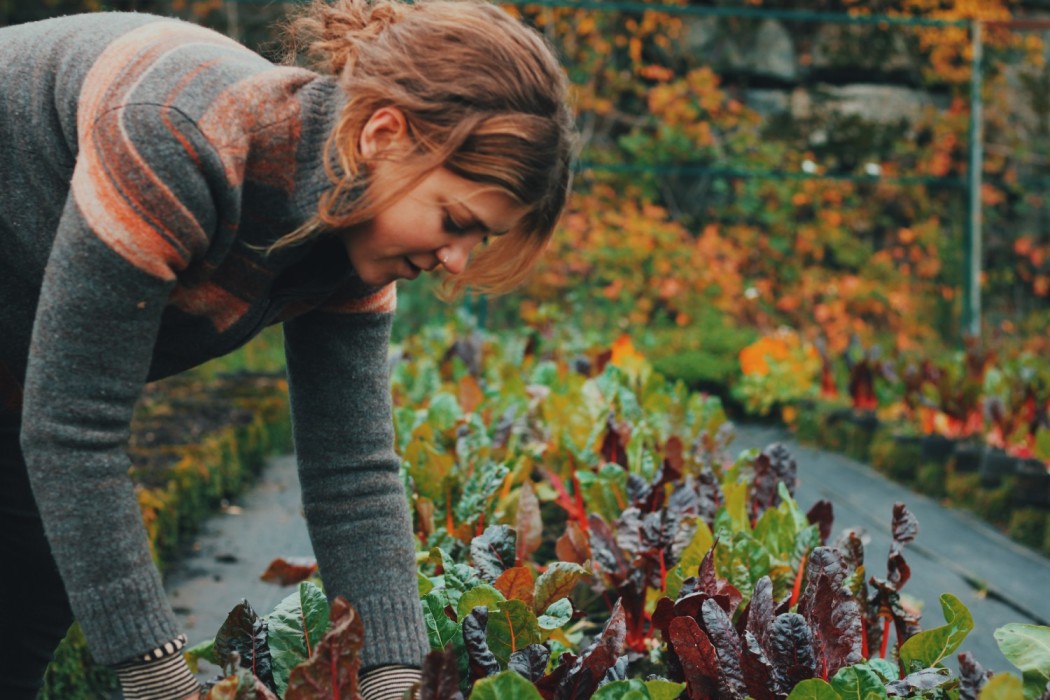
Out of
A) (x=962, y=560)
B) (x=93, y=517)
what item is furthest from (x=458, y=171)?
(x=962, y=560)

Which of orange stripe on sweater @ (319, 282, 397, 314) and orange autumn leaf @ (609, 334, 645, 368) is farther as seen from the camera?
orange autumn leaf @ (609, 334, 645, 368)

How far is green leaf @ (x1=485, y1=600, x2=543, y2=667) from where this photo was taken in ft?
4.70

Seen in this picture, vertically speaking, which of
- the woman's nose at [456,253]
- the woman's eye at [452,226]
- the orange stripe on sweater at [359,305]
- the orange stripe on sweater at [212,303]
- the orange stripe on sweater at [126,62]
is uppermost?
the orange stripe on sweater at [126,62]

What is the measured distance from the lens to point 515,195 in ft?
4.72

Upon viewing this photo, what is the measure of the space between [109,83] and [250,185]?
0.21 meters

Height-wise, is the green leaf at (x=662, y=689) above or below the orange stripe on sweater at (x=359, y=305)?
below

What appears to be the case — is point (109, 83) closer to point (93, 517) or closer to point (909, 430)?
point (93, 517)

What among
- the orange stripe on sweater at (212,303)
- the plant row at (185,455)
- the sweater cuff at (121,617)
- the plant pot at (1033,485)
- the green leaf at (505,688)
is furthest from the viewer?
the plant pot at (1033,485)

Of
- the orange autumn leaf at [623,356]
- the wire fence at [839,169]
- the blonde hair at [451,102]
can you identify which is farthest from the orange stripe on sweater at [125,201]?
the wire fence at [839,169]

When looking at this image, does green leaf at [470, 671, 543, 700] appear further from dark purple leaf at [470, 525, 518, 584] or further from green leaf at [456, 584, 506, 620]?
dark purple leaf at [470, 525, 518, 584]

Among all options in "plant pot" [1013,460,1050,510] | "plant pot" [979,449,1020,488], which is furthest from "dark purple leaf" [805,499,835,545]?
"plant pot" [979,449,1020,488]

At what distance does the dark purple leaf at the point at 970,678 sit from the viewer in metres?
1.35

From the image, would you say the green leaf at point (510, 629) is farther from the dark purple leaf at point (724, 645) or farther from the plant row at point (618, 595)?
the dark purple leaf at point (724, 645)

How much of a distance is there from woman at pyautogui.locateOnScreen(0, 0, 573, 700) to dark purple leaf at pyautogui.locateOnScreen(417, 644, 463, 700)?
35 centimetres
